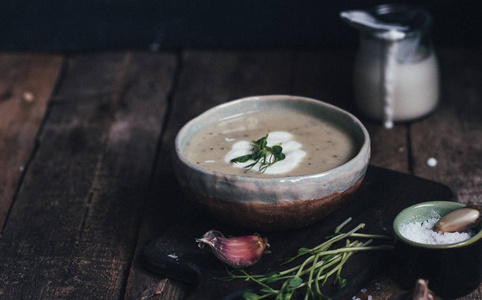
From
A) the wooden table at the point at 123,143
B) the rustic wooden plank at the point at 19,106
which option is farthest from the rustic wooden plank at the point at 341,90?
the rustic wooden plank at the point at 19,106

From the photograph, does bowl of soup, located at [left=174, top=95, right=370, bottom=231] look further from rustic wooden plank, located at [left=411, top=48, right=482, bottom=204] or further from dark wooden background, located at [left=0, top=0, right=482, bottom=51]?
dark wooden background, located at [left=0, top=0, right=482, bottom=51]

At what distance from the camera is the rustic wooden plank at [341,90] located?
1640 mm

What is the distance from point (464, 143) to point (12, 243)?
3.68 ft

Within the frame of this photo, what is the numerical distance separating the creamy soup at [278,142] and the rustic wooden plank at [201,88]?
196 millimetres

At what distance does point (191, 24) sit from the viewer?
2350mm

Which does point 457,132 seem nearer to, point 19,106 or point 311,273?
point 311,273

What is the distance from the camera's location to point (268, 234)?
1235 mm

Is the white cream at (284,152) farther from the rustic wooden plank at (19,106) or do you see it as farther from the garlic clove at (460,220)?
the rustic wooden plank at (19,106)

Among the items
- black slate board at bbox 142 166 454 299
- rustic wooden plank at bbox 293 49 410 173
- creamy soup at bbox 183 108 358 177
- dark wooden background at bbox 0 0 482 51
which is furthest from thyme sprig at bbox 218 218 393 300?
dark wooden background at bbox 0 0 482 51

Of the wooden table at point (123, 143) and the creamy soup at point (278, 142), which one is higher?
the creamy soup at point (278, 142)

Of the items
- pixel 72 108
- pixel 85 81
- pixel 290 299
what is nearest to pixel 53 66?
pixel 85 81

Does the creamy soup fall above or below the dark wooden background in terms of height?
above

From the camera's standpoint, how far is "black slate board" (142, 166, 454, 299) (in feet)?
3.66

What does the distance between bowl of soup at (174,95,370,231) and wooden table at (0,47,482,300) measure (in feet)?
0.60
